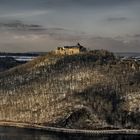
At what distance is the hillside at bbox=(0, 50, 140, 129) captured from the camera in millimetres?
176375

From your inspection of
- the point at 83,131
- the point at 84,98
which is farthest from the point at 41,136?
the point at 84,98

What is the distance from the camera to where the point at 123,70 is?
193500mm

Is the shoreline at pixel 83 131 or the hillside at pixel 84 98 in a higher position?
the hillside at pixel 84 98

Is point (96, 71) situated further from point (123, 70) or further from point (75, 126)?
point (75, 126)

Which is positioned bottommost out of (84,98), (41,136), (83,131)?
(41,136)

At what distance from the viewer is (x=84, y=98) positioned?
184375 mm

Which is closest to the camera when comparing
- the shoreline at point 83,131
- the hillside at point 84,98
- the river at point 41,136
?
the river at point 41,136

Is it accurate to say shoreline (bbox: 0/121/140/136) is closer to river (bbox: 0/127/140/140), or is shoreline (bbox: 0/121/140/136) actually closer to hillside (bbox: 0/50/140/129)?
hillside (bbox: 0/50/140/129)

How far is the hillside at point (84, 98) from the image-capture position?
579 feet

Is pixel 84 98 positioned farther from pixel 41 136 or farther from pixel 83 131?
pixel 41 136

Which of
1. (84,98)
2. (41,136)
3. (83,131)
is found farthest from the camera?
(84,98)

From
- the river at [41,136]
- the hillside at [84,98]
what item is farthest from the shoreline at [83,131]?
the river at [41,136]

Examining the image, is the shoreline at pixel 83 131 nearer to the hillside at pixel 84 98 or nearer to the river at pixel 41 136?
the hillside at pixel 84 98

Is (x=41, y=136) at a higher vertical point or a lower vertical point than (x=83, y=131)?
lower
